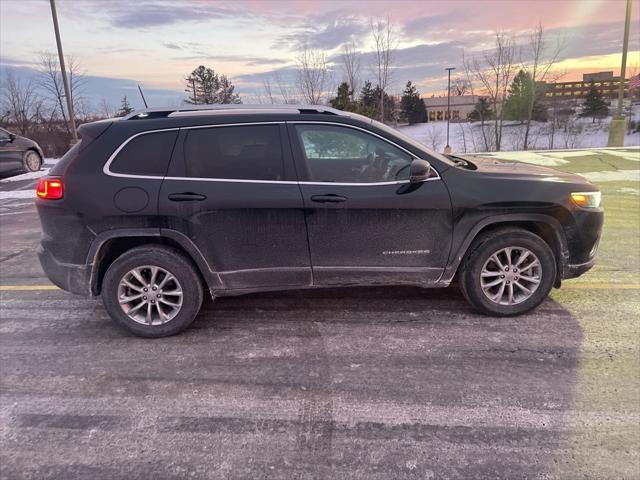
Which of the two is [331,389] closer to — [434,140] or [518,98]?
[518,98]

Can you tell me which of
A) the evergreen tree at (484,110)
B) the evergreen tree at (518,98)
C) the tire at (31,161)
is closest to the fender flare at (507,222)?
the tire at (31,161)

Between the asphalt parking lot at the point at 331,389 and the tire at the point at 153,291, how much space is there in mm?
147

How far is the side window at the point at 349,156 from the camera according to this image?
12.5 ft

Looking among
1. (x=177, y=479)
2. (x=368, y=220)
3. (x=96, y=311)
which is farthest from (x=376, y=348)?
(x=96, y=311)

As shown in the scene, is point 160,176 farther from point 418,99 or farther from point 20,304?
point 418,99

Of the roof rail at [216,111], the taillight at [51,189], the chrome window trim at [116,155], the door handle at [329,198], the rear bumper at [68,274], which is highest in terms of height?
the roof rail at [216,111]

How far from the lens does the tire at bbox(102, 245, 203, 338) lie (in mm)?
3783

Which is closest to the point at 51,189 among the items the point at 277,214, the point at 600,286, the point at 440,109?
the point at 277,214

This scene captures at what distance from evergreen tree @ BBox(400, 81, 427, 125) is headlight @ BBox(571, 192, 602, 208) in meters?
64.8

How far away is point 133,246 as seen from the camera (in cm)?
392

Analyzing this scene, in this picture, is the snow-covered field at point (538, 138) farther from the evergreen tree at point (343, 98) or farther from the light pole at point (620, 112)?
the light pole at point (620, 112)

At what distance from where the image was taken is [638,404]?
2.85 metres

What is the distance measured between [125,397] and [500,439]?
Result: 2.32 m

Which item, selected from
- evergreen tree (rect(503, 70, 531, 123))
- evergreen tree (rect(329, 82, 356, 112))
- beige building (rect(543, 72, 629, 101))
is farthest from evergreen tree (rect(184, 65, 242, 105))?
beige building (rect(543, 72, 629, 101))
